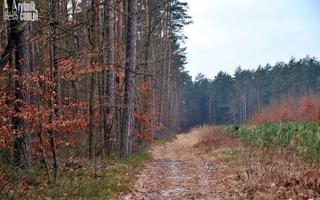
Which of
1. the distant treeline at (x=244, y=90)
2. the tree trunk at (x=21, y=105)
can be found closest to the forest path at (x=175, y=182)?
the tree trunk at (x=21, y=105)

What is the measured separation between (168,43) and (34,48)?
29079mm

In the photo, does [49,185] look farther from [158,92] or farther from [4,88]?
[158,92]

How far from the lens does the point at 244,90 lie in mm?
97562

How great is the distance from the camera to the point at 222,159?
56.9 ft

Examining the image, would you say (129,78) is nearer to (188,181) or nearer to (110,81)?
(110,81)

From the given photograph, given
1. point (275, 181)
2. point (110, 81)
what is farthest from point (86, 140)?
point (275, 181)

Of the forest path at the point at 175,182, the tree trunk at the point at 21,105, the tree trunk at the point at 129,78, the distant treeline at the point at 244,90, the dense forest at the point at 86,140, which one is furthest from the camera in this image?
the distant treeline at the point at 244,90

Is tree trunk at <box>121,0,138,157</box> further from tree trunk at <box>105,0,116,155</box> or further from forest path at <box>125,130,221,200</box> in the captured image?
forest path at <box>125,130,221,200</box>

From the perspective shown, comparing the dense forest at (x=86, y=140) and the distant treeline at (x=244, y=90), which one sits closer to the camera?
the dense forest at (x=86, y=140)

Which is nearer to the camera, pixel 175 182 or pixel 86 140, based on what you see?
pixel 175 182

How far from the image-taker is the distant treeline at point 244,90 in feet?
269

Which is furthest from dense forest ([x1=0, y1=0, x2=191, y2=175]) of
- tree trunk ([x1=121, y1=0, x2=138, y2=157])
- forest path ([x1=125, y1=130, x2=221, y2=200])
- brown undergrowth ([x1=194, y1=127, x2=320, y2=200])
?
brown undergrowth ([x1=194, y1=127, x2=320, y2=200])

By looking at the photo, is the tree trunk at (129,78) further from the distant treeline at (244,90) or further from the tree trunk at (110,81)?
Answer: the distant treeline at (244,90)

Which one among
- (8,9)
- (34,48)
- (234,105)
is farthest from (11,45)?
(234,105)
